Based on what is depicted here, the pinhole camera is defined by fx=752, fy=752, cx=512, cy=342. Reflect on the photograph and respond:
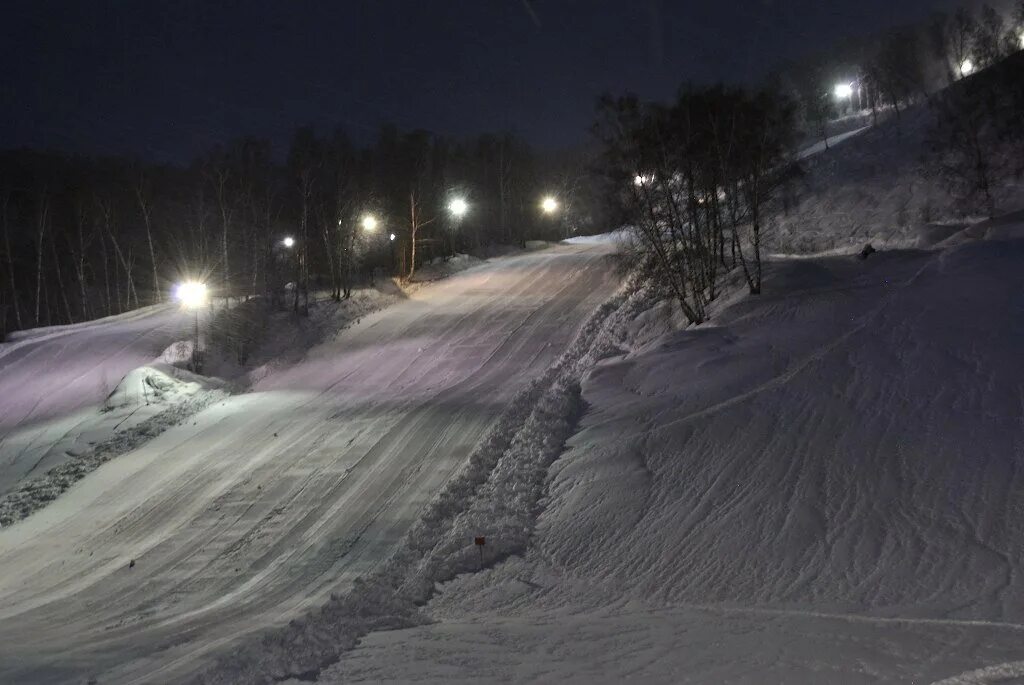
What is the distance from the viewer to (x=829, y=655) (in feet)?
20.1

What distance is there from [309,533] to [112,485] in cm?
654

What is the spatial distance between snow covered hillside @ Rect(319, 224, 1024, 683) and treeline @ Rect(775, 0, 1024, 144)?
41.7 m

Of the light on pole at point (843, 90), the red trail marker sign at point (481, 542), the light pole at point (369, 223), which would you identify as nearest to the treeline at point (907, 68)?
the light on pole at point (843, 90)

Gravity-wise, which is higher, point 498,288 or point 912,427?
point 498,288

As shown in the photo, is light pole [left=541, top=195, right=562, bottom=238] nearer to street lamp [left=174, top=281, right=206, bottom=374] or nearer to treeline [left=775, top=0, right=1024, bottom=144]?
treeline [left=775, top=0, right=1024, bottom=144]

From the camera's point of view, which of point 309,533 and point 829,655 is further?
point 309,533

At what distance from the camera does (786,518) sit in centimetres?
1020

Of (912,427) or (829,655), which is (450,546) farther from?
(912,427)

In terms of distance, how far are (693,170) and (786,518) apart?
13802 mm

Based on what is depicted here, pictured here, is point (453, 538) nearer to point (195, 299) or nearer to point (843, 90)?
point (195, 299)

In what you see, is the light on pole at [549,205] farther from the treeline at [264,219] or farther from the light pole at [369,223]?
the light pole at [369,223]

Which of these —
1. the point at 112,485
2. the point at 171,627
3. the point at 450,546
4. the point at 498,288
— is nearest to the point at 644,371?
the point at 450,546

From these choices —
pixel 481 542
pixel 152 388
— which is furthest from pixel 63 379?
pixel 481 542

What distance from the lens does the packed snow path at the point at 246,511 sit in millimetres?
9883
